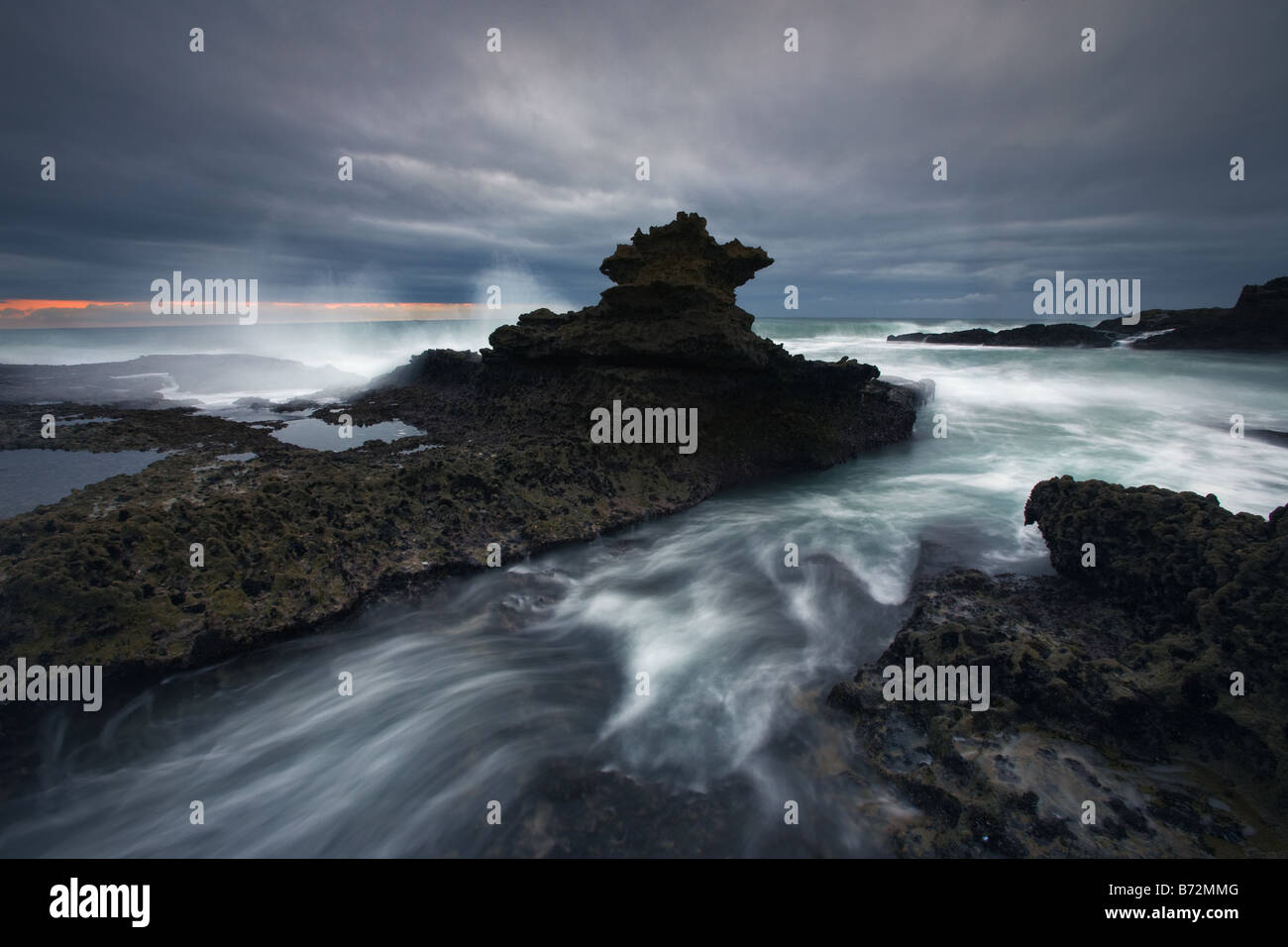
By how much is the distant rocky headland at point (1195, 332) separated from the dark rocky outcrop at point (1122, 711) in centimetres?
4434

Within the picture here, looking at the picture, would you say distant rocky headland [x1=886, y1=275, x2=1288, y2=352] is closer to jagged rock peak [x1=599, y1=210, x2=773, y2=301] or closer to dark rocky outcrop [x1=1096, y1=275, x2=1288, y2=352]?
dark rocky outcrop [x1=1096, y1=275, x2=1288, y2=352]

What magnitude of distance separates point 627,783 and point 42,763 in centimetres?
446

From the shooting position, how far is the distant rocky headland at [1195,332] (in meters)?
35.8

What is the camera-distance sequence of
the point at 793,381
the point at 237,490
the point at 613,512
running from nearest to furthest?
the point at 237,490 → the point at 613,512 → the point at 793,381

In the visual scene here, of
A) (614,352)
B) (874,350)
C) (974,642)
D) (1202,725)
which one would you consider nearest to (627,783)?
(974,642)

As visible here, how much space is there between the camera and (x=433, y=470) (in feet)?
24.9

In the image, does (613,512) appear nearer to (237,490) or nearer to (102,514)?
(237,490)

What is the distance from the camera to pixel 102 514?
5.65 metres

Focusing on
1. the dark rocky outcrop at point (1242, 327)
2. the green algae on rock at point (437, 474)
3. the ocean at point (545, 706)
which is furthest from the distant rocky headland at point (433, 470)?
the dark rocky outcrop at point (1242, 327)

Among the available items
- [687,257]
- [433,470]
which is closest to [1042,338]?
[687,257]

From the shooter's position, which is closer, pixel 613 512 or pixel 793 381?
pixel 613 512

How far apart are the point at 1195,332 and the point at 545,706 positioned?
174 feet

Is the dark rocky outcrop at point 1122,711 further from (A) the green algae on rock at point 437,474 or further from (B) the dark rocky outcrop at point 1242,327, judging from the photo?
(B) the dark rocky outcrop at point 1242,327

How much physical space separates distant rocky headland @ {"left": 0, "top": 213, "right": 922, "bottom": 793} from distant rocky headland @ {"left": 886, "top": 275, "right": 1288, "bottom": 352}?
36.2m
